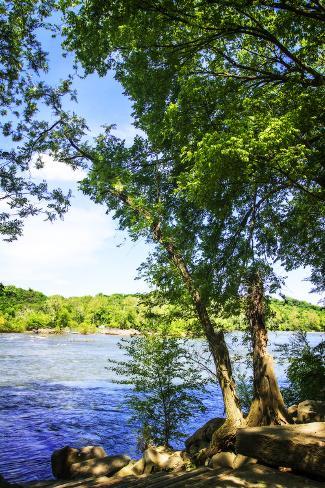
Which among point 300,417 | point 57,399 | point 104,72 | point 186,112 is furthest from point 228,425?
point 57,399

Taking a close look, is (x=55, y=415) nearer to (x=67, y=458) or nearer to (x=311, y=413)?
(x=67, y=458)

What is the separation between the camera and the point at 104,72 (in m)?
11.1

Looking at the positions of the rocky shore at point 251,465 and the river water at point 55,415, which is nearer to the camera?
the rocky shore at point 251,465

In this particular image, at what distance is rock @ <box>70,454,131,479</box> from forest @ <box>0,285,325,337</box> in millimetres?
4511

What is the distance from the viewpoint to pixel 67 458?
11555 millimetres

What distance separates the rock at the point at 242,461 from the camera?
7.14 m

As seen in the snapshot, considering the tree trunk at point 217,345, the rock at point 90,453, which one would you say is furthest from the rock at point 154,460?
the tree trunk at point 217,345

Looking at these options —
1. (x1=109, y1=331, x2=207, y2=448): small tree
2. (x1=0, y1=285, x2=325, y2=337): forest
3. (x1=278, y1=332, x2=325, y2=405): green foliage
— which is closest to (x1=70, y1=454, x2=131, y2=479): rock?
(x1=109, y1=331, x2=207, y2=448): small tree

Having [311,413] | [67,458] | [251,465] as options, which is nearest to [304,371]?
[311,413]

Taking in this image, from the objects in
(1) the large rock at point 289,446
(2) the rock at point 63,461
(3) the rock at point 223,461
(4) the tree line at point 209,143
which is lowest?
(2) the rock at point 63,461

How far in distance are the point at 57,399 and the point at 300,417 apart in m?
18.9

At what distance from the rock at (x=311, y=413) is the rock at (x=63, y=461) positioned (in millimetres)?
7061

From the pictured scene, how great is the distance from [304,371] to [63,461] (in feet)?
33.1

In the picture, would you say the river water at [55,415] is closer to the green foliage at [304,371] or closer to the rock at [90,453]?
the rock at [90,453]
